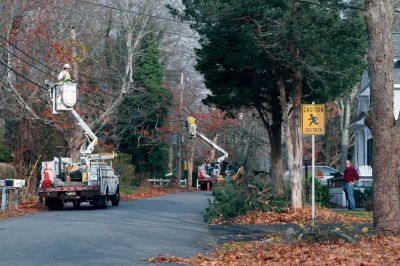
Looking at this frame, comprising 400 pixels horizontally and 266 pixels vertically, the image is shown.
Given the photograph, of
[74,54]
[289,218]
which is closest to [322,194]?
[289,218]

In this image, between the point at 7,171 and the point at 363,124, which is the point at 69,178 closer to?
the point at 7,171

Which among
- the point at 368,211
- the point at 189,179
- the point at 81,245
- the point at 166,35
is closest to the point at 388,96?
the point at 81,245

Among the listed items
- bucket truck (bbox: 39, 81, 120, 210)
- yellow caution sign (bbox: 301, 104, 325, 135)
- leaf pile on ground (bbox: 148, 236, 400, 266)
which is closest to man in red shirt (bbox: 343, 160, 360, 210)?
bucket truck (bbox: 39, 81, 120, 210)

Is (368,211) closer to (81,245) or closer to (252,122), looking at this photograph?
(81,245)

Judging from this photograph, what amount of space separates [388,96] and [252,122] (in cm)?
4470

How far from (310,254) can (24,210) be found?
62.4ft

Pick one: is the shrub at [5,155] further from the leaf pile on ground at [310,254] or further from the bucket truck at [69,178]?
the leaf pile on ground at [310,254]

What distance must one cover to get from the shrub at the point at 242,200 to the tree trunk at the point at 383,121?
27.2 feet

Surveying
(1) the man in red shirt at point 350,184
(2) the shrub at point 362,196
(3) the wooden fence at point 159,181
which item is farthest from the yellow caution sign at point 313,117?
(3) the wooden fence at point 159,181

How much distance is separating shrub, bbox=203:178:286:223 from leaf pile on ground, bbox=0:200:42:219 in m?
7.62

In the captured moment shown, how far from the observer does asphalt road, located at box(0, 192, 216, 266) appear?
48.7 feet

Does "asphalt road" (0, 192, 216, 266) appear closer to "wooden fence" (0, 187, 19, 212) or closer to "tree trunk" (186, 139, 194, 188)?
"wooden fence" (0, 187, 19, 212)

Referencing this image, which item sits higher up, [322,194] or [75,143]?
[75,143]

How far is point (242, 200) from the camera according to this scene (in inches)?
969
